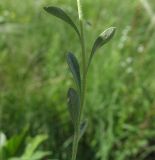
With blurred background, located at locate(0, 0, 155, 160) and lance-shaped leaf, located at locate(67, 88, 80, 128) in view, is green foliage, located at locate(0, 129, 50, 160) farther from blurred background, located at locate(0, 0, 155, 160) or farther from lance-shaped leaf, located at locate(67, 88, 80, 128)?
lance-shaped leaf, located at locate(67, 88, 80, 128)

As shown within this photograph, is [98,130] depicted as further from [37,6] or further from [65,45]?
[37,6]

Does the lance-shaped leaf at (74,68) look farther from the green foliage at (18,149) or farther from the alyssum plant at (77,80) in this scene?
the green foliage at (18,149)

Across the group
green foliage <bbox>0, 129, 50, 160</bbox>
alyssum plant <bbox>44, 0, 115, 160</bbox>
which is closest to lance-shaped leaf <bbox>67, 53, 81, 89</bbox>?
alyssum plant <bbox>44, 0, 115, 160</bbox>

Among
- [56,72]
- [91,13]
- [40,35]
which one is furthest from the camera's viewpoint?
[91,13]

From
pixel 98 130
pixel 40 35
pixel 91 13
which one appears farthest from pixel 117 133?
pixel 91 13

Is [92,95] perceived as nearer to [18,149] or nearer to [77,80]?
[18,149]

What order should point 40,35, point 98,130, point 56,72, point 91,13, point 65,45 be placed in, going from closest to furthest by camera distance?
point 98,130, point 56,72, point 65,45, point 40,35, point 91,13

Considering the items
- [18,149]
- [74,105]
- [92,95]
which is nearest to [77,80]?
[74,105]

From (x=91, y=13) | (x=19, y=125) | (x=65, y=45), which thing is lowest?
(x=91, y=13)
